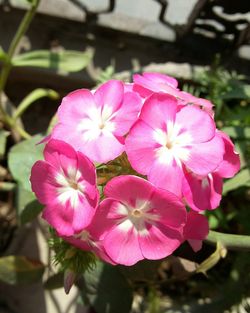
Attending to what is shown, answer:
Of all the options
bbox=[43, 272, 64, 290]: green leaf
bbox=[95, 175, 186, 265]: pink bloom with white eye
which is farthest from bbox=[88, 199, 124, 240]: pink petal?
bbox=[43, 272, 64, 290]: green leaf

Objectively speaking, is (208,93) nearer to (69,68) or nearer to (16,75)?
(69,68)

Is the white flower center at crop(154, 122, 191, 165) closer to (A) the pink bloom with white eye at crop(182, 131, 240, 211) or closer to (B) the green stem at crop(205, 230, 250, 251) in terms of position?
(A) the pink bloom with white eye at crop(182, 131, 240, 211)

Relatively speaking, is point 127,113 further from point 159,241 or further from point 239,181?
point 239,181

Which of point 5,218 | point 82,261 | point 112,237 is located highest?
point 112,237

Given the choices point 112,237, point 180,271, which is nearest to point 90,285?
point 180,271

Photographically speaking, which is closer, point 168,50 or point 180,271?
point 180,271

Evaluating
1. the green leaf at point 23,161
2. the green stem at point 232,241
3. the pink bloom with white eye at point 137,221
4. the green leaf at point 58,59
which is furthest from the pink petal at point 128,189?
the green leaf at point 58,59

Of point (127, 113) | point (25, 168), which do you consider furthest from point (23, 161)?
point (127, 113)
